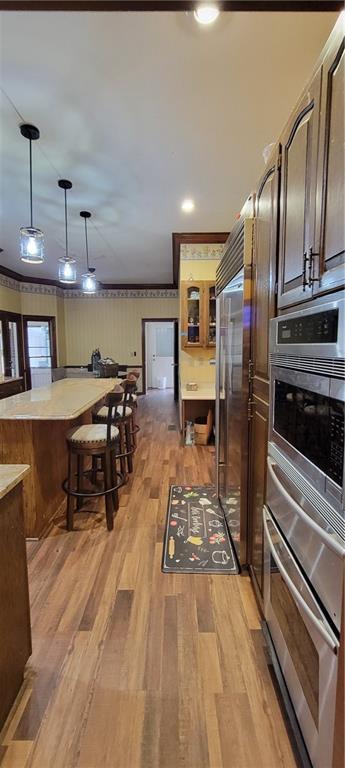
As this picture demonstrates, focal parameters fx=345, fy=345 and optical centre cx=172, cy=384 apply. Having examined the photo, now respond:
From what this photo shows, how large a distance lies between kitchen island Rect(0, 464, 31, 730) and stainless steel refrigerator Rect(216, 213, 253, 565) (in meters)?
1.15

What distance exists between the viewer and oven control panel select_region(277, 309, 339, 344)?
2.89ft

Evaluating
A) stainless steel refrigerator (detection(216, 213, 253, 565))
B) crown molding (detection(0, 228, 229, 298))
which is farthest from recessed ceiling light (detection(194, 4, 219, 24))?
crown molding (detection(0, 228, 229, 298))

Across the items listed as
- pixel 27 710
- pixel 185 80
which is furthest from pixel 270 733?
pixel 185 80

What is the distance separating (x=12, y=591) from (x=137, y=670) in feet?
2.15

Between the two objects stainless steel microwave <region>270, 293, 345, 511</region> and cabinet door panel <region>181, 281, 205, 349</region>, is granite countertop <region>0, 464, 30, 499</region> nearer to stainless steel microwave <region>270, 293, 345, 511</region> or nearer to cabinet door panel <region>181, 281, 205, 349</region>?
stainless steel microwave <region>270, 293, 345, 511</region>

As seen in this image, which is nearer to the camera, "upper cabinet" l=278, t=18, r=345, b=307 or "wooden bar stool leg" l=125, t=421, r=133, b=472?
"upper cabinet" l=278, t=18, r=345, b=307

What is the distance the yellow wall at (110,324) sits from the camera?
859 centimetres

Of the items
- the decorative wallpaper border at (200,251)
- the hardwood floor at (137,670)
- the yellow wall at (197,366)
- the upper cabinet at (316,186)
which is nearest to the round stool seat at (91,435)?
the hardwood floor at (137,670)

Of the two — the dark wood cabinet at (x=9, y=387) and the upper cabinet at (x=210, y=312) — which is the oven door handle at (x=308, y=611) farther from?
the dark wood cabinet at (x=9, y=387)

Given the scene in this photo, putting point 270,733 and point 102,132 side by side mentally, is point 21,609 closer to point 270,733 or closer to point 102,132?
point 270,733

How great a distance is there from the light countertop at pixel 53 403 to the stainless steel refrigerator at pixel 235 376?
1.01m

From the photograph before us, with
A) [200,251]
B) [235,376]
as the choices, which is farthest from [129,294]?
[235,376]

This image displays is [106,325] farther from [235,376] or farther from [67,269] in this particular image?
[235,376]

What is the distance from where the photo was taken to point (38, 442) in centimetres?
242
